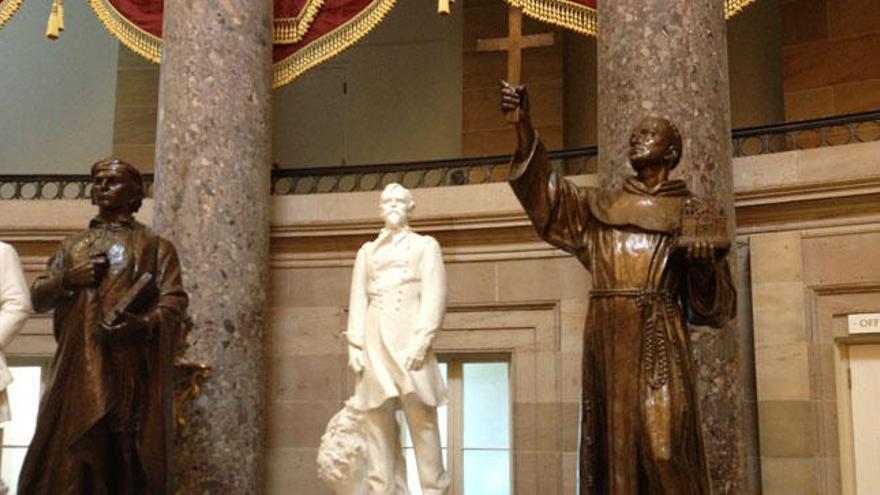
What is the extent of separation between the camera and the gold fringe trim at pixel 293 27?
8.05m

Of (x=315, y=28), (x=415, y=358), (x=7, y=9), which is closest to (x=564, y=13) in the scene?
(x=315, y=28)

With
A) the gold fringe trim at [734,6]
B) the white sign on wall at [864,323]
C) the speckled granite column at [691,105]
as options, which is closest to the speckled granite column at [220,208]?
→ the speckled granite column at [691,105]

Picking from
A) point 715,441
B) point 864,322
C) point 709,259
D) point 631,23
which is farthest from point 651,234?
point 864,322

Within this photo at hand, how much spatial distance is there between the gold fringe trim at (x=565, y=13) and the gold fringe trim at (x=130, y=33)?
2.66 m

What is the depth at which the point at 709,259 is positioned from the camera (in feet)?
12.9

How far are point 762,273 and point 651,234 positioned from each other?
11.4 ft

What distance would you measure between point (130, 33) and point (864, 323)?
209 inches

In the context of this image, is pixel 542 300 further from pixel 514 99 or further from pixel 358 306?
pixel 514 99

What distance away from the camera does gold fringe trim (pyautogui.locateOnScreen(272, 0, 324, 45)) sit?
8047 mm

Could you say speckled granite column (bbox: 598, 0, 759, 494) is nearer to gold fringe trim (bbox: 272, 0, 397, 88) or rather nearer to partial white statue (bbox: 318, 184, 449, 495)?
partial white statue (bbox: 318, 184, 449, 495)

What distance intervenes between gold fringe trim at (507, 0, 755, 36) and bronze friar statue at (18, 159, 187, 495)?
3.26 metres

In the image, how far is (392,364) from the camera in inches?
226

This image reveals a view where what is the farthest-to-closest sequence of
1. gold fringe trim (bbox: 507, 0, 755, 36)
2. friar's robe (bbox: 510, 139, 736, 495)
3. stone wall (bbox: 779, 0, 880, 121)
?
stone wall (bbox: 779, 0, 880, 121), gold fringe trim (bbox: 507, 0, 755, 36), friar's robe (bbox: 510, 139, 736, 495)

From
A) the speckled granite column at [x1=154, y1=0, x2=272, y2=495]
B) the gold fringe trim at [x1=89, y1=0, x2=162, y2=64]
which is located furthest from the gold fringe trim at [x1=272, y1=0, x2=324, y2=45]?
the gold fringe trim at [x1=89, y1=0, x2=162, y2=64]
